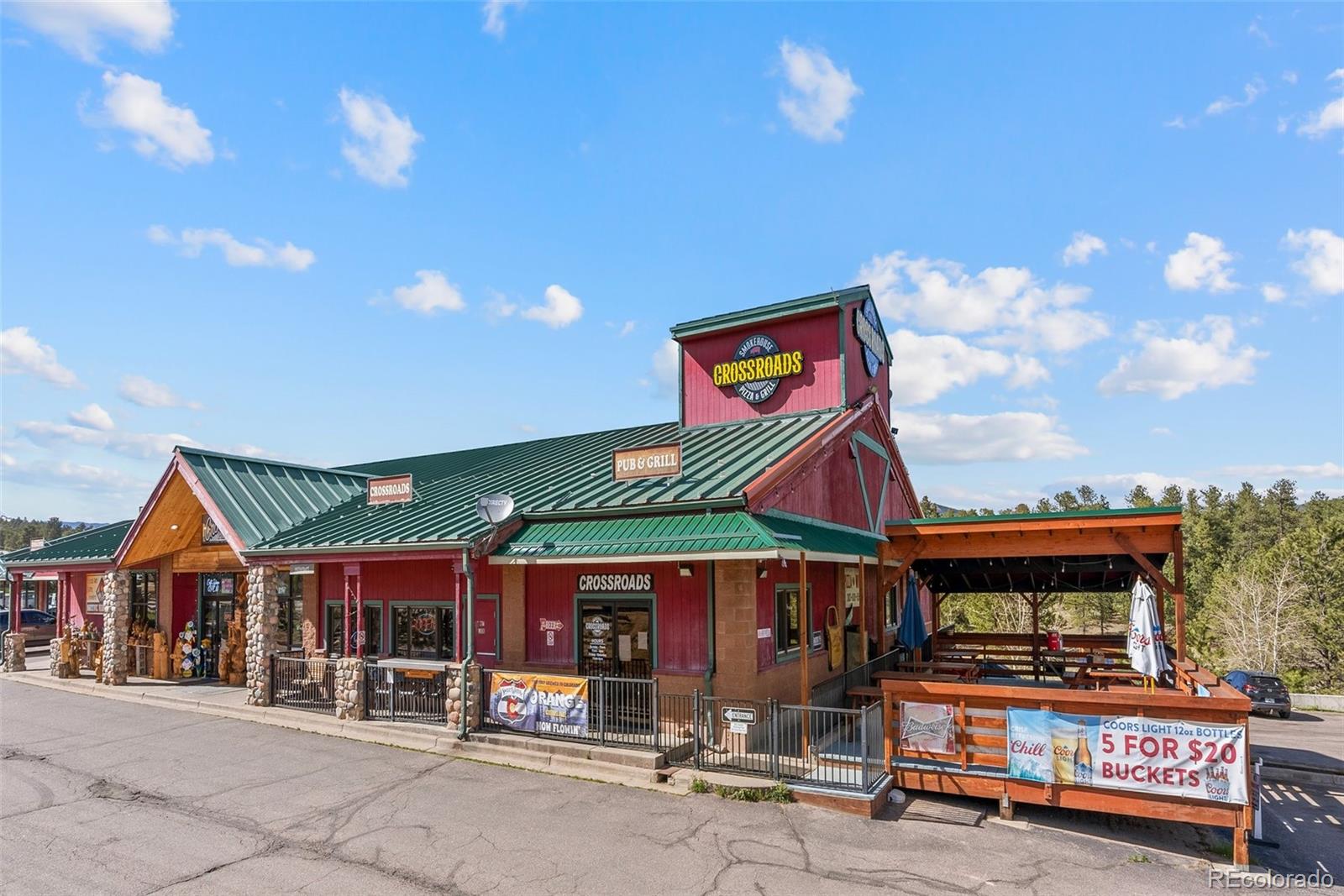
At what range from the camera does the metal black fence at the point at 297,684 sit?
18320 mm

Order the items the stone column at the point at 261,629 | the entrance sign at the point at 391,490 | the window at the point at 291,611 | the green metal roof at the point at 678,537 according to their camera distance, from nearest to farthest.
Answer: the green metal roof at the point at 678,537 → the stone column at the point at 261,629 → the entrance sign at the point at 391,490 → the window at the point at 291,611

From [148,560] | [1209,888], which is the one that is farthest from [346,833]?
[148,560]

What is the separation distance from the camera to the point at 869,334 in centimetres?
2184

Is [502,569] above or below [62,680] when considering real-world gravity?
above

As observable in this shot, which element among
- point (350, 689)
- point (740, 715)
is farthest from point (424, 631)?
point (740, 715)

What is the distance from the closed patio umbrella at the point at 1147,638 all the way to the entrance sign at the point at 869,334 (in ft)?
30.1

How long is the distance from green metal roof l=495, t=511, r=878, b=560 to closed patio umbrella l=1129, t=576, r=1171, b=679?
16.9 feet

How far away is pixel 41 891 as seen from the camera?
8.86 meters

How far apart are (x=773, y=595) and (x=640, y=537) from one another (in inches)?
124

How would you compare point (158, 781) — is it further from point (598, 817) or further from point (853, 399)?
point (853, 399)

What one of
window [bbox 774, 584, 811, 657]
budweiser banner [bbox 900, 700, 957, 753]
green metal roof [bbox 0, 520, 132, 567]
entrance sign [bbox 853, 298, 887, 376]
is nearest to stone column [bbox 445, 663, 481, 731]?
window [bbox 774, 584, 811, 657]

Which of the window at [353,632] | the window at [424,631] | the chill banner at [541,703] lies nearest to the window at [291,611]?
the window at [353,632]

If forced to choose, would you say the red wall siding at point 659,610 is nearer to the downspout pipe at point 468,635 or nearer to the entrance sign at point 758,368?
the downspout pipe at point 468,635

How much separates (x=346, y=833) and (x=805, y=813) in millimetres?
6415
